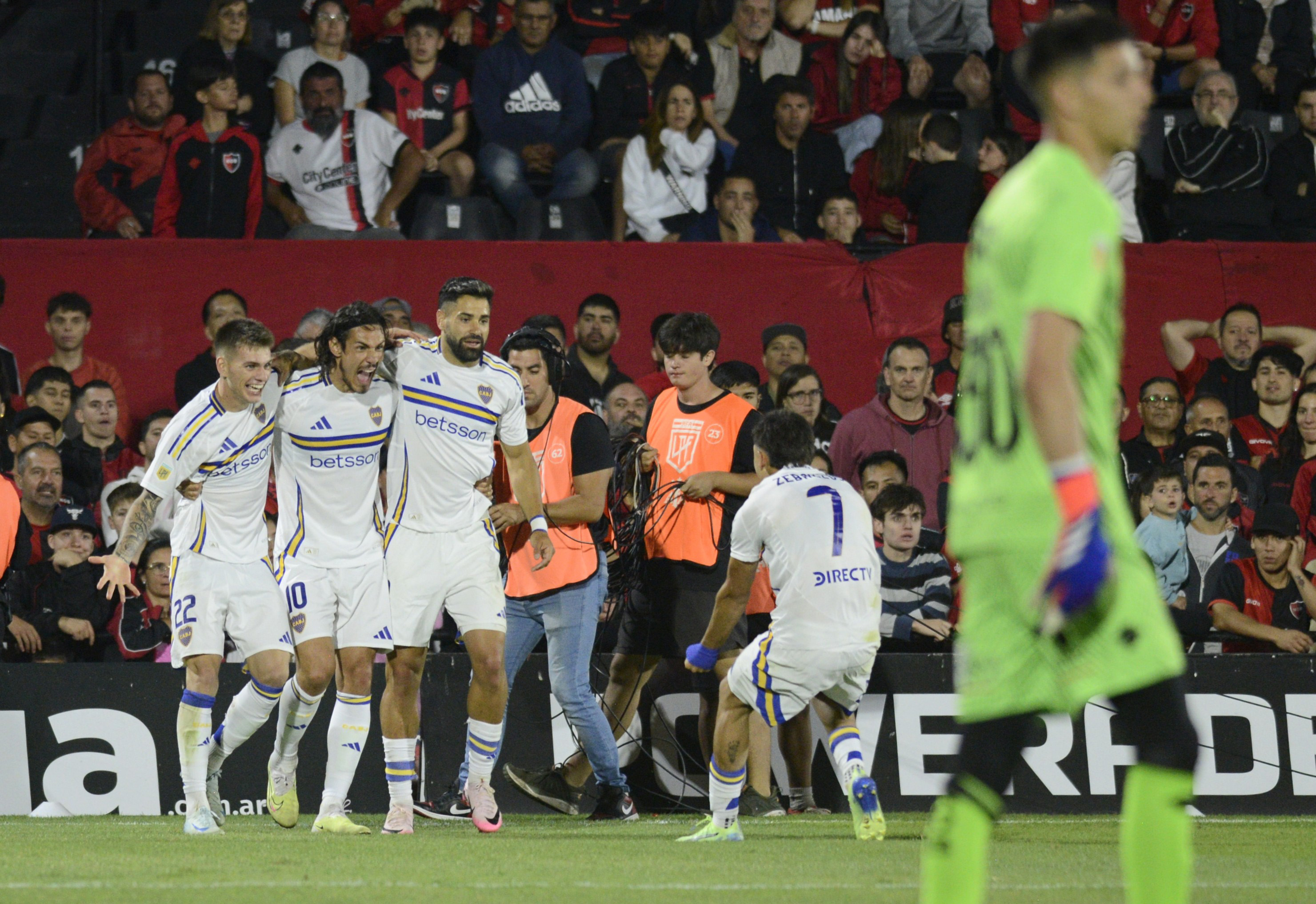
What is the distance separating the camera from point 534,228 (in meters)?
12.9

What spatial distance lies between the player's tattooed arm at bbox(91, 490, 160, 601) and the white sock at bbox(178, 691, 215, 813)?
2.09 ft

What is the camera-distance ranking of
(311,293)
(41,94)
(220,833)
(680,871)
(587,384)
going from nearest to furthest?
1. (680,871)
2. (220,833)
3. (587,384)
4. (311,293)
5. (41,94)

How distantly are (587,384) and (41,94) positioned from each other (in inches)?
288

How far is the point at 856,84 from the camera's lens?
554 inches

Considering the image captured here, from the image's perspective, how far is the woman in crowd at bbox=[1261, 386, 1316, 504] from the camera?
442 inches

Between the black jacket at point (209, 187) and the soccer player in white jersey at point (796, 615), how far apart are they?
640 cm

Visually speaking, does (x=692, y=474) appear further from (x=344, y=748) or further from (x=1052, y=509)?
(x=1052, y=509)

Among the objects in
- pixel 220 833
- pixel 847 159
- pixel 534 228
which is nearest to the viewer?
pixel 220 833

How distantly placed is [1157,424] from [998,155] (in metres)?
2.71

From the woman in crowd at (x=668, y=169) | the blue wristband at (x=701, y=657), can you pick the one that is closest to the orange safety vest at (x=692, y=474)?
the blue wristband at (x=701, y=657)

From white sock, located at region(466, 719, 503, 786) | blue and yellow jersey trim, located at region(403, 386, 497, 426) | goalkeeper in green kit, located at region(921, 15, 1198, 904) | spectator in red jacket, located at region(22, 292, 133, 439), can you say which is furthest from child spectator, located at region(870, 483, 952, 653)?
goalkeeper in green kit, located at region(921, 15, 1198, 904)

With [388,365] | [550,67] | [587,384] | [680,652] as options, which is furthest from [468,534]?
[550,67]

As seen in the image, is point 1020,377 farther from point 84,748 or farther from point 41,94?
point 41,94

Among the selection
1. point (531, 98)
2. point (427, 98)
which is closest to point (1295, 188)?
point (531, 98)
